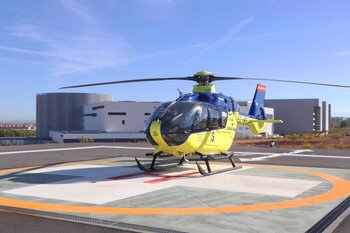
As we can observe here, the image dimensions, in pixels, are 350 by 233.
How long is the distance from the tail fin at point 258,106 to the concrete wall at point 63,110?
91.3 m

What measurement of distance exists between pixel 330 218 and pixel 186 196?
3.50 metres

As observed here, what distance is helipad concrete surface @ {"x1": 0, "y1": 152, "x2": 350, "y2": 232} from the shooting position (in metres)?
7.09

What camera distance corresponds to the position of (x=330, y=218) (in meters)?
7.39

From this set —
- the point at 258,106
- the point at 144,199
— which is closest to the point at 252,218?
the point at 144,199

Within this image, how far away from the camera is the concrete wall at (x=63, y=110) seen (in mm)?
107938

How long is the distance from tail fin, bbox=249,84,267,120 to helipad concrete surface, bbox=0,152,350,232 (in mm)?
5665

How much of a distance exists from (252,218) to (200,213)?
42.2 inches

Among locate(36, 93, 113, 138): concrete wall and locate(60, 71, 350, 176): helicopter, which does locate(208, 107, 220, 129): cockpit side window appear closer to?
locate(60, 71, 350, 176): helicopter

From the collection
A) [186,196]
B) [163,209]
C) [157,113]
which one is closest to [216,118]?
[157,113]

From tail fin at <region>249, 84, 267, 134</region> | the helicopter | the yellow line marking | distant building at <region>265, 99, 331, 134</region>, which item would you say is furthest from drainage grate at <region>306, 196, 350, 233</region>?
distant building at <region>265, 99, 331, 134</region>

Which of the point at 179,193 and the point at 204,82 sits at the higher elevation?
the point at 204,82

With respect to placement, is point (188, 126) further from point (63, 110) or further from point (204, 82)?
point (63, 110)

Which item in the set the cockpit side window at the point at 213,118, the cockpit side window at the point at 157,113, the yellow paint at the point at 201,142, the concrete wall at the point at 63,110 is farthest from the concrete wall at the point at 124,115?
the cockpit side window at the point at 157,113

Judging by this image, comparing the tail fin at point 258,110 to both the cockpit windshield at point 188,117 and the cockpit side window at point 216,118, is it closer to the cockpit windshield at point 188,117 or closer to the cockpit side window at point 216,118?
the cockpit side window at point 216,118
